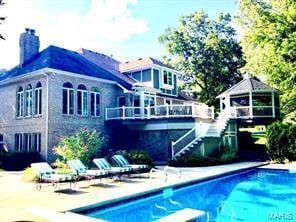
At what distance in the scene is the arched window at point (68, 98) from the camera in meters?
23.5

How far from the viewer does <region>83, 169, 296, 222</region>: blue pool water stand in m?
10.5

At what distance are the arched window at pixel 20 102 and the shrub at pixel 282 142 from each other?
1867 centimetres

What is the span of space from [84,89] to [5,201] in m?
14.9

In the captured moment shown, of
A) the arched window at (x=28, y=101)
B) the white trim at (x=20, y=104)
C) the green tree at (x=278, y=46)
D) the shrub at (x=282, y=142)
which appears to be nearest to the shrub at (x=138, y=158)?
the arched window at (x=28, y=101)

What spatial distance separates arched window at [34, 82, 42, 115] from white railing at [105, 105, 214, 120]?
5.48 m

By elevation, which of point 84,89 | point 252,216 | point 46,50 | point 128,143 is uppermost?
point 46,50

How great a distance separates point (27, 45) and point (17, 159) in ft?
33.7

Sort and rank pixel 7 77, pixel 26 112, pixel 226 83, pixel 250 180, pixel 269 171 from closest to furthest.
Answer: pixel 250 180 → pixel 269 171 → pixel 26 112 → pixel 7 77 → pixel 226 83

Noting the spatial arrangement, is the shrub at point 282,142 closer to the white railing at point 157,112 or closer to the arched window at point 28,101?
the white railing at point 157,112

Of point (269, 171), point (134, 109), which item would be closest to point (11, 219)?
point (269, 171)

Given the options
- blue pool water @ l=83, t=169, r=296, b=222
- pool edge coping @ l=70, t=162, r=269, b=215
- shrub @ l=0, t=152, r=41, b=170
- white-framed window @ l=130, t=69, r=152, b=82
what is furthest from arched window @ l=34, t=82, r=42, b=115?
blue pool water @ l=83, t=169, r=296, b=222

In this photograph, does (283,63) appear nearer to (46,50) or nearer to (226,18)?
(46,50)

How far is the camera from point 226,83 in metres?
42.4

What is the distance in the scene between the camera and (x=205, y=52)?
4244 cm
